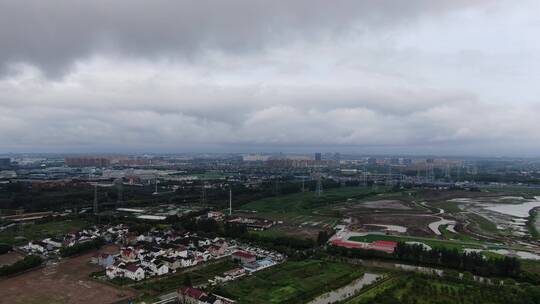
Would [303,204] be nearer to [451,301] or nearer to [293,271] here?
[293,271]

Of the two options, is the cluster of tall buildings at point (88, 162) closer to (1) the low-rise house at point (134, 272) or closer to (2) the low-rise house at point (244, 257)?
(2) the low-rise house at point (244, 257)

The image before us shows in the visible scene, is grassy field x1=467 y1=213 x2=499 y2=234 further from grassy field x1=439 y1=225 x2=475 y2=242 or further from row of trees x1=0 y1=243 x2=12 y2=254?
row of trees x1=0 y1=243 x2=12 y2=254

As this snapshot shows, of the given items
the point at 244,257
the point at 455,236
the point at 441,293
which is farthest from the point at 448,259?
the point at 244,257

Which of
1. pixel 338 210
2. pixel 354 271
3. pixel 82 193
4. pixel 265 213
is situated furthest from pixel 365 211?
pixel 82 193

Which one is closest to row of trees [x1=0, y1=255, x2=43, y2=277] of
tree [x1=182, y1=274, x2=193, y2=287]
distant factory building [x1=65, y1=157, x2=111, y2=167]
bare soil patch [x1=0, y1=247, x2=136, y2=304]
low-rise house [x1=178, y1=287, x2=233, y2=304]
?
bare soil patch [x1=0, y1=247, x2=136, y2=304]

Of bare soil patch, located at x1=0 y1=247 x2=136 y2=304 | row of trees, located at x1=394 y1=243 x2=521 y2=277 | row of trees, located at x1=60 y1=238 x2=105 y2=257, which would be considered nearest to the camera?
bare soil patch, located at x1=0 y1=247 x2=136 y2=304

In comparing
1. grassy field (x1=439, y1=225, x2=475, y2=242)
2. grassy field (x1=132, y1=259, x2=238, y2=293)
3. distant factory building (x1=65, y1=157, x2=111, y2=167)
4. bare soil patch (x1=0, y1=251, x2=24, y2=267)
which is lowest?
bare soil patch (x1=0, y1=251, x2=24, y2=267)
